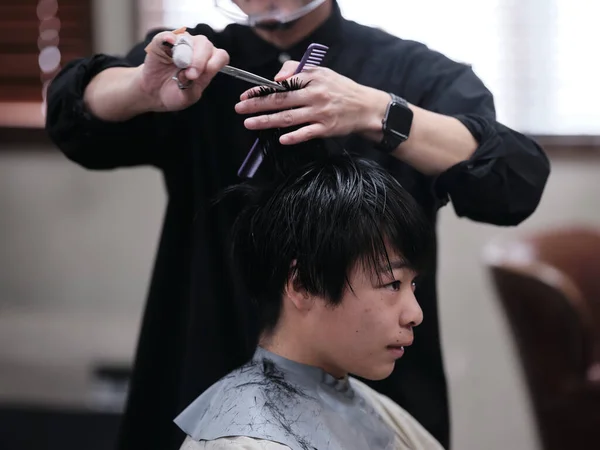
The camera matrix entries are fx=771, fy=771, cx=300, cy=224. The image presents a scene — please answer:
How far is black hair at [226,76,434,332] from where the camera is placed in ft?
2.68

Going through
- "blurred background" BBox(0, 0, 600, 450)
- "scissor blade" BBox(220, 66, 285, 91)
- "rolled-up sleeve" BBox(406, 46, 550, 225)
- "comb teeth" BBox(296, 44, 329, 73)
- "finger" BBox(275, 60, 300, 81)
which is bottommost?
"blurred background" BBox(0, 0, 600, 450)

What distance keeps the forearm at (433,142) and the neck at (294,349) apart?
0.24m

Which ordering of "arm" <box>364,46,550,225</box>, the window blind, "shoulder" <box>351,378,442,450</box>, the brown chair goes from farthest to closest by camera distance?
the window blind < the brown chair < "shoulder" <box>351,378,442,450</box> < "arm" <box>364,46,550,225</box>

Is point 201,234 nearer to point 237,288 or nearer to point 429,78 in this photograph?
point 237,288

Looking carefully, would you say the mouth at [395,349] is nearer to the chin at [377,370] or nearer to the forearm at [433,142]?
the chin at [377,370]

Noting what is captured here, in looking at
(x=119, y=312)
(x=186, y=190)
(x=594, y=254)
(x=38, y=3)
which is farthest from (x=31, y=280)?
(x=594, y=254)

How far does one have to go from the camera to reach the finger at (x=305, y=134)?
0.79m

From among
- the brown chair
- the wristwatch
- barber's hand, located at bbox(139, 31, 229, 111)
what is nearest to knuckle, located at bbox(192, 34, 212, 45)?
barber's hand, located at bbox(139, 31, 229, 111)

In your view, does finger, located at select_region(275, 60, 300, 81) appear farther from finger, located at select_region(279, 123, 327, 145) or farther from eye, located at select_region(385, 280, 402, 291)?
eye, located at select_region(385, 280, 402, 291)

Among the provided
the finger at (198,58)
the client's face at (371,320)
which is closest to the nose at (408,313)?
the client's face at (371,320)

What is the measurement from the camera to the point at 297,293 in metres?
0.85

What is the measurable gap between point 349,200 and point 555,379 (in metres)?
1.01

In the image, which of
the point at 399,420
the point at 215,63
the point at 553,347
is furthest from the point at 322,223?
the point at 553,347

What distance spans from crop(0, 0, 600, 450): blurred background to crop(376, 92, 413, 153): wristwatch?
109 cm
